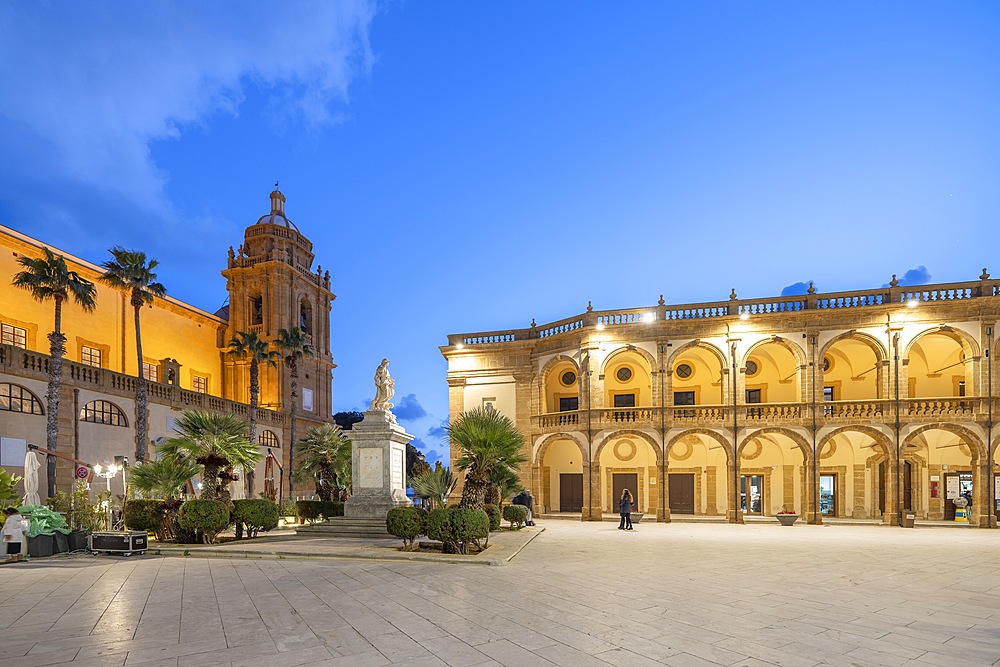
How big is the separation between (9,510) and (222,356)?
Result: 33.3 metres

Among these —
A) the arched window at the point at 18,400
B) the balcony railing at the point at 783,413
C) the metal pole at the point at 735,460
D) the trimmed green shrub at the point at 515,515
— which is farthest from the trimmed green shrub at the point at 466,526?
the arched window at the point at 18,400

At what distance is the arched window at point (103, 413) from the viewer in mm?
26609

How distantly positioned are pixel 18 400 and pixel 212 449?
11.1 meters

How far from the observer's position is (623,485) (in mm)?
36062

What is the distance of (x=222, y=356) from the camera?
157ft

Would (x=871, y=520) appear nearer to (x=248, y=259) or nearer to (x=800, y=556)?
(x=800, y=556)

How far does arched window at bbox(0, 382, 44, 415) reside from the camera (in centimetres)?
2277

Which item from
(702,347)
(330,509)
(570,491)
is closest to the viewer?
(330,509)

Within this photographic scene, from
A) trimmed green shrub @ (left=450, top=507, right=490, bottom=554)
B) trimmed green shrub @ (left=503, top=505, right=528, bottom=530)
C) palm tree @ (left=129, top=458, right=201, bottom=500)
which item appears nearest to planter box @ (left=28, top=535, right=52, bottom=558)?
palm tree @ (left=129, top=458, right=201, bottom=500)

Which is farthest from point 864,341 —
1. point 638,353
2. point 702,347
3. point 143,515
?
point 143,515

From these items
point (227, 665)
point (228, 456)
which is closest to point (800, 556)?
point (227, 665)

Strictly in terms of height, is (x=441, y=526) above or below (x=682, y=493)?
above

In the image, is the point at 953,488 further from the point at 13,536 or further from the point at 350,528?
the point at 13,536

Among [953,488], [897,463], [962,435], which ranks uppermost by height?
[962,435]
